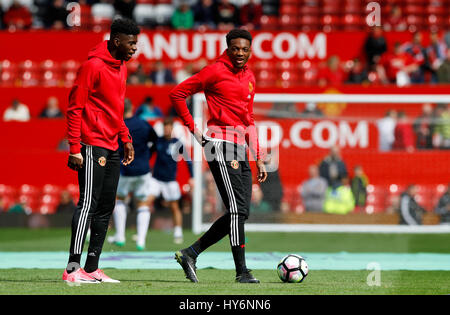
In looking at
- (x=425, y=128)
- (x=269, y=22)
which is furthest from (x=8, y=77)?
(x=425, y=128)

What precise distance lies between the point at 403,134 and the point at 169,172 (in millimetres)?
4931

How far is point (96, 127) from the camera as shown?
801cm

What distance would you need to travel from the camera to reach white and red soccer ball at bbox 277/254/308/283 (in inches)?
333

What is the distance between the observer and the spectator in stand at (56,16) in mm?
23594

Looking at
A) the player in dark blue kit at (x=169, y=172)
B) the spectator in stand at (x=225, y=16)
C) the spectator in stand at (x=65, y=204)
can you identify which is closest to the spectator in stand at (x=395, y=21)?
the spectator in stand at (x=225, y=16)

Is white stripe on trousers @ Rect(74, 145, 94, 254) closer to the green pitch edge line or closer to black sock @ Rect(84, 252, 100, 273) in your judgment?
black sock @ Rect(84, 252, 100, 273)

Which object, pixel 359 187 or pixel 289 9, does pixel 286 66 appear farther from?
pixel 359 187

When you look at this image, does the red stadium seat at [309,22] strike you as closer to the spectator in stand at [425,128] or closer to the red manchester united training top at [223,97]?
the spectator in stand at [425,128]

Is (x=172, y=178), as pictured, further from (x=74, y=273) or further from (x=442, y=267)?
(x=74, y=273)

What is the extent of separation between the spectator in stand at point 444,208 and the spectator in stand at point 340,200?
1605mm

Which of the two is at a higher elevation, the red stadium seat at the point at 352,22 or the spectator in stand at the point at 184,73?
the red stadium seat at the point at 352,22

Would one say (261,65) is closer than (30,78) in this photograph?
Yes
